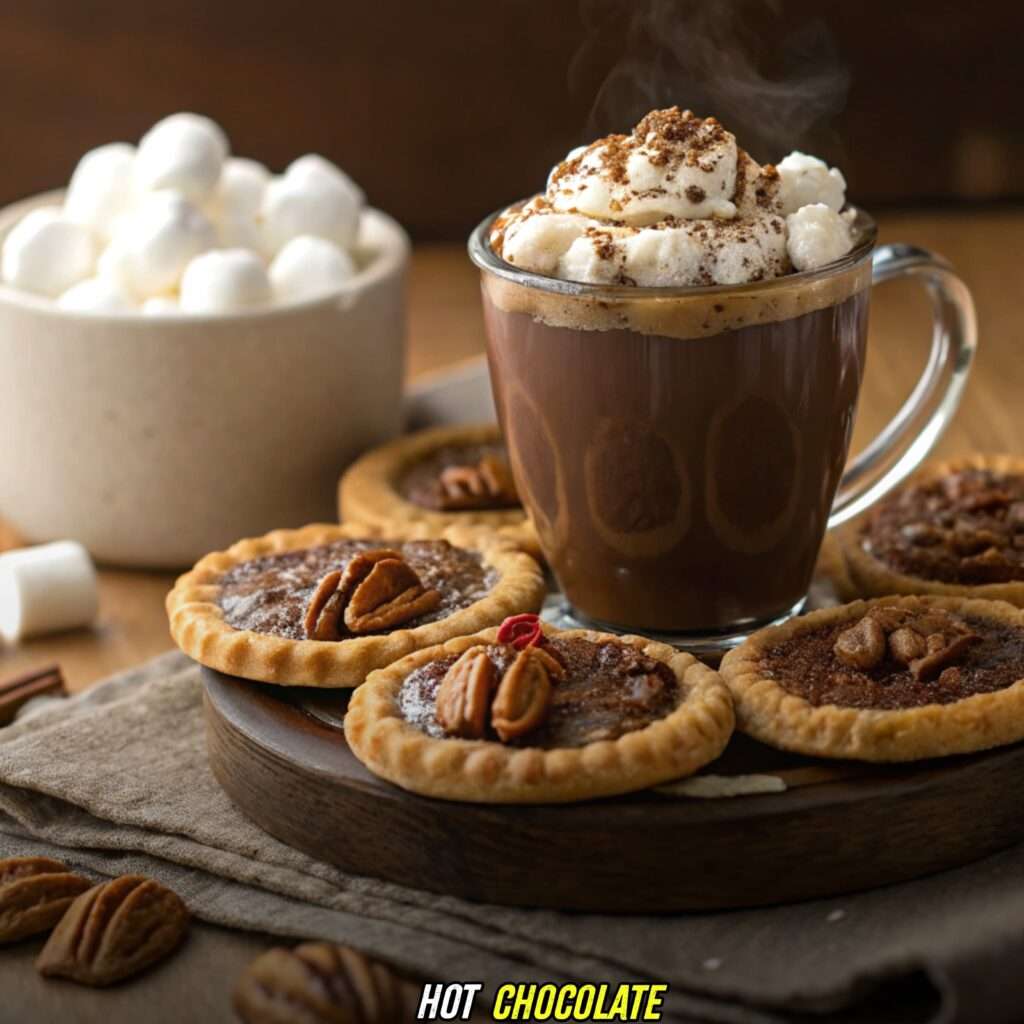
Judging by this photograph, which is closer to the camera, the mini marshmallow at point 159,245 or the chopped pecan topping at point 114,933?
the chopped pecan topping at point 114,933

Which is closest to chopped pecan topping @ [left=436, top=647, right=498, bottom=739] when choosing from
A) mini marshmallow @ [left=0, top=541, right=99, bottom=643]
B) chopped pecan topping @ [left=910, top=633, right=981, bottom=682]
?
chopped pecan topping @ [left=910, top=633, right=981, bottom=682]

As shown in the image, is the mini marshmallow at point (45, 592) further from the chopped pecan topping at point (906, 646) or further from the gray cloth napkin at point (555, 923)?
the chopped pecan topping at point (906, 646)

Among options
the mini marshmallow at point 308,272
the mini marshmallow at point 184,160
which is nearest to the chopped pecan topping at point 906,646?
the mini marshmallow at point 308,272

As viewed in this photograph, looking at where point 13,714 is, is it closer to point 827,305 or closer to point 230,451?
point 230,451

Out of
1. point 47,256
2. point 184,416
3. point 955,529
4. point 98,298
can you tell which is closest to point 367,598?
point 955,529

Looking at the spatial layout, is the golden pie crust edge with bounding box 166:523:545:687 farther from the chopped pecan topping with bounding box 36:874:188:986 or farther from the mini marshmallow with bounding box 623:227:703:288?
the mini marshmallow with bounding box 623:227:703:288

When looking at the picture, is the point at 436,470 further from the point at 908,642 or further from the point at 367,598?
the point at 908,642

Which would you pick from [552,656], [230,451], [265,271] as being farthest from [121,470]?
[552,656]
